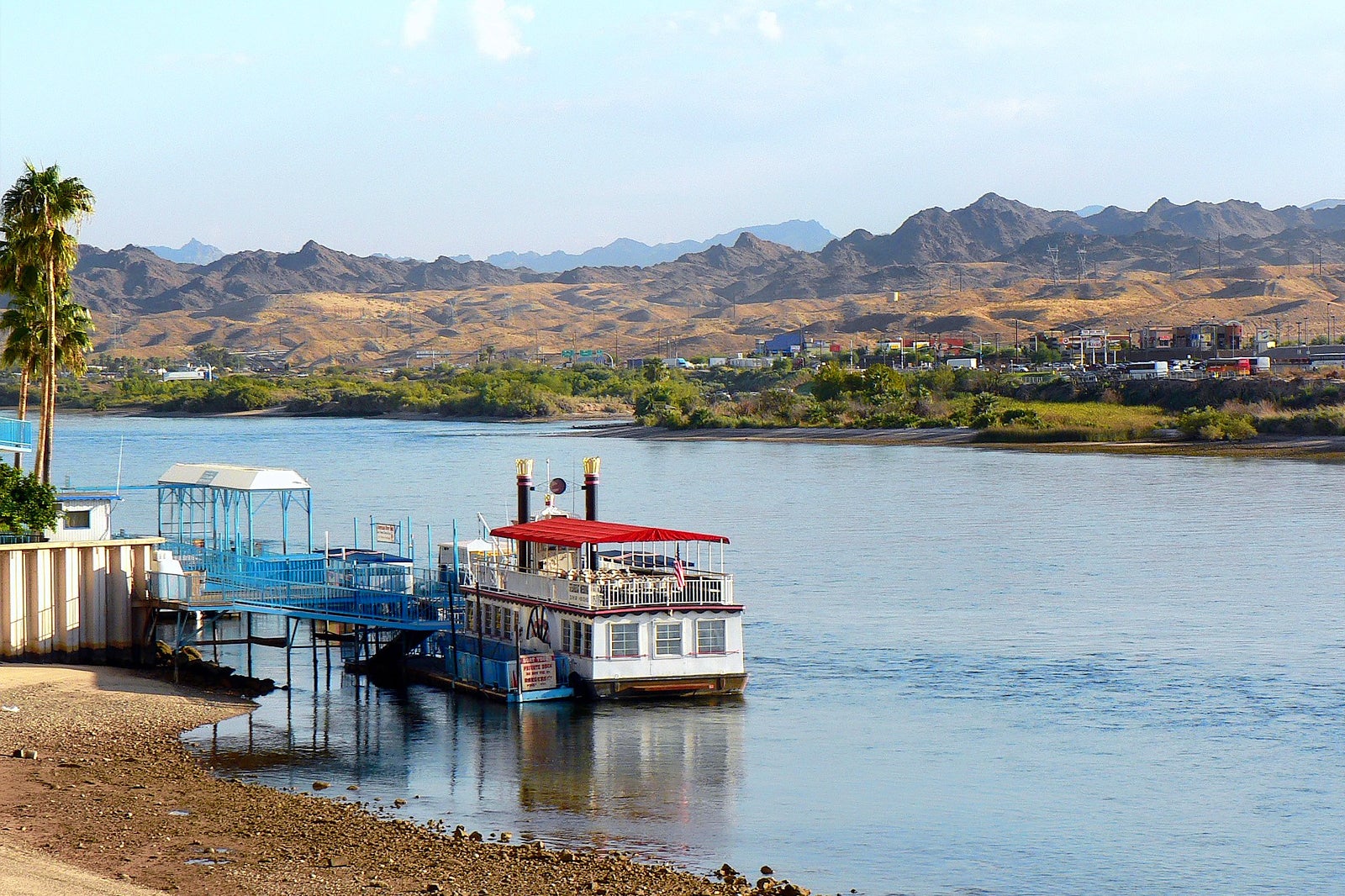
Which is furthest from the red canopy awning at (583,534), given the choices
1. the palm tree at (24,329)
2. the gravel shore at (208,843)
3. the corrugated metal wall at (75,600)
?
the palm tree at (24,329)

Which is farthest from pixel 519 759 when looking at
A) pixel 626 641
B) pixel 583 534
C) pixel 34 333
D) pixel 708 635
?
pixel 34 333

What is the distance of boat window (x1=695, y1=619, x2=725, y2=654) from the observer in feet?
112

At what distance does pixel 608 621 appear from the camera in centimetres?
3331

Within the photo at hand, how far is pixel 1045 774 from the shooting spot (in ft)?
96.7

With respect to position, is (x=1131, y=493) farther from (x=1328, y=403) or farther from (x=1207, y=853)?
(x=1207, y=853)

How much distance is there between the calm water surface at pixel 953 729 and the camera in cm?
2525

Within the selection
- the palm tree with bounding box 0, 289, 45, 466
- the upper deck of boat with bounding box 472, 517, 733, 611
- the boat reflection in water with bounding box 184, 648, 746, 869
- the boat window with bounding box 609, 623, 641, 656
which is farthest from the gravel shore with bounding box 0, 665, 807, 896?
the palm tree with bounding box 0, 289, 45, 466

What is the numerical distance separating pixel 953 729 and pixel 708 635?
510 centimetres

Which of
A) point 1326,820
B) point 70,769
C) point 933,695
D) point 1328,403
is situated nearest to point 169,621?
point 70,769

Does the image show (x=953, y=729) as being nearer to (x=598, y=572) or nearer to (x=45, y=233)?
(x=598, y=572)

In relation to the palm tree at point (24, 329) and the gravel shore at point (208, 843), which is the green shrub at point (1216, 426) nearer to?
the palm tree at point (24, 329)

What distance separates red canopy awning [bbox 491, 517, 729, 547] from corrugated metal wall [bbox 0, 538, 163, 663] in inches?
306

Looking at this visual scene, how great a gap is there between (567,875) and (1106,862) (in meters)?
7.93

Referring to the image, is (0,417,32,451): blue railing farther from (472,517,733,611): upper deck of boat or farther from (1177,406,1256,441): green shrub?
(1177,406,1256,441): green shrub
